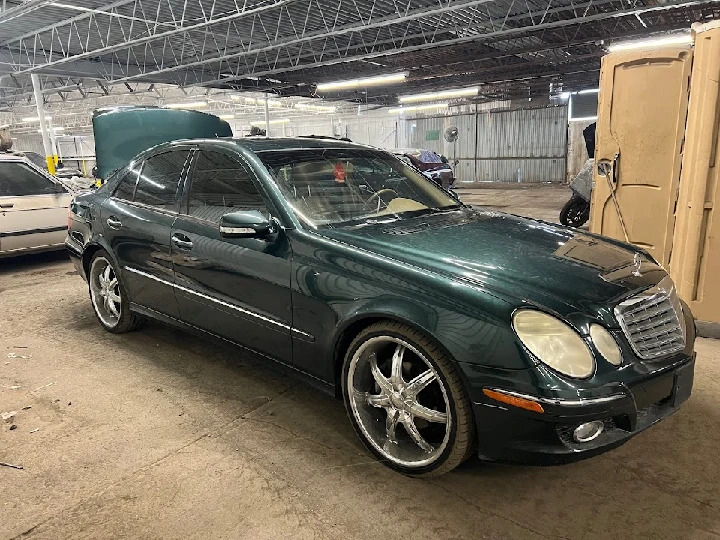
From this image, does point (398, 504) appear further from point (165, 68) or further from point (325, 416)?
point (165, 68)

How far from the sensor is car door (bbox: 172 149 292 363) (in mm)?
2465

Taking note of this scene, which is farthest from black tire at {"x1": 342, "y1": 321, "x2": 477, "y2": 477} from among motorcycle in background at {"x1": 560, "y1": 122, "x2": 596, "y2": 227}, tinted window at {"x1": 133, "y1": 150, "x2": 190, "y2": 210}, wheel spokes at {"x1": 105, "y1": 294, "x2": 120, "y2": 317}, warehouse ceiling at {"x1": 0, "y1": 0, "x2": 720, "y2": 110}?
warehouse ceiling at {"x1": 0, "y1": 0, "x2": 720, "y2": 110}

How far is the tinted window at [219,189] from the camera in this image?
2.66 meters

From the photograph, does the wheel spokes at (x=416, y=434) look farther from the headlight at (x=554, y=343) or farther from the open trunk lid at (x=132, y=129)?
the open trunk lid at (x=132, y=129)

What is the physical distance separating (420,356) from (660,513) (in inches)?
42.5

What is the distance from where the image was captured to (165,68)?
46.2ft

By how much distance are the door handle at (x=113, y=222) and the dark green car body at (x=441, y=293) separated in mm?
219

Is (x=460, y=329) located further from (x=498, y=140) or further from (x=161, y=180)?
(x=498, y=140)

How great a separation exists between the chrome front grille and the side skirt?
126cm

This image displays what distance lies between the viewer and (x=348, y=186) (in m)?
2.83

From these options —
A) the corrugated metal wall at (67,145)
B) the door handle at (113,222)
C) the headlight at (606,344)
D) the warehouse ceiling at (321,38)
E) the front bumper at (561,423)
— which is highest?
the warehouse ceiling at (321,38)

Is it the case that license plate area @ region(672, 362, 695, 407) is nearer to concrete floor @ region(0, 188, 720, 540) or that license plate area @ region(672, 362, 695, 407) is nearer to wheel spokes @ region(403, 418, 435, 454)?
concrete floor @ region(0, 188, 720, 540)

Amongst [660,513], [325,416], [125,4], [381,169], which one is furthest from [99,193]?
[125,4]

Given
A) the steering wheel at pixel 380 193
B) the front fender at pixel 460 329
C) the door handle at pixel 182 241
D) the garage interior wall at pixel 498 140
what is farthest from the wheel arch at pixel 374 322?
the garage interior wall at pixel 498 140
